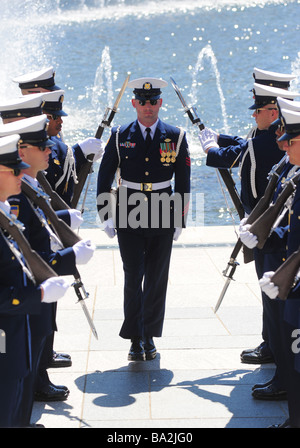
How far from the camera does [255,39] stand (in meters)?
25.8

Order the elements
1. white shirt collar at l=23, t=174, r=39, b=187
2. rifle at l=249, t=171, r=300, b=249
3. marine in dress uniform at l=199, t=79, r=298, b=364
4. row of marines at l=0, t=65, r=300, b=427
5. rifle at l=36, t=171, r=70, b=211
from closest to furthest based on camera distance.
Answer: row of marines at l=0, t=65, r=300, b=427, white shirt collar at l=23, t=174, r=39, b=187, rifle at l=249, t=171, r=300, b=249, rifle at l=36, t=171, r=70, b=211, marine in dress uniform at l=199, t=79, r=298, b=364

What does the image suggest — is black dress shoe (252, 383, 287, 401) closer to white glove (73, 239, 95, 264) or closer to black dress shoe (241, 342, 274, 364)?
black dress shoe (241, 342, 274, 364)

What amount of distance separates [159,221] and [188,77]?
53.1ft

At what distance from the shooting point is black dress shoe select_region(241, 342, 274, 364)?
589cm

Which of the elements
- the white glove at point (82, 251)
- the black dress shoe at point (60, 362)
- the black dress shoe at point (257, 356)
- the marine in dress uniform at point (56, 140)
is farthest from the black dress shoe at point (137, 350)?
the white glove at point (82, 251)

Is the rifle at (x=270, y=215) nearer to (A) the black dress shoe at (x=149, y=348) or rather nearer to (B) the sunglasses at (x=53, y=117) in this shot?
(A) the black dress shoe at (x=149, y=348)

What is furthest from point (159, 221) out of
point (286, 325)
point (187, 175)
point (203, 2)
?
point (203, 2)

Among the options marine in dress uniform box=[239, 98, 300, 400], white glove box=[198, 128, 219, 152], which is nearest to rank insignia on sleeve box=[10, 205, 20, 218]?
marine in dress uniform box=[239, 98, 300, 400]

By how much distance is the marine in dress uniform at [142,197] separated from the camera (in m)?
6.00

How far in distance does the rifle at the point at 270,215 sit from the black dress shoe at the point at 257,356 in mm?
1161

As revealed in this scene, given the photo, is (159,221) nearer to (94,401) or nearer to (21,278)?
(94,401)

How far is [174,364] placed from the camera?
19.3 feet

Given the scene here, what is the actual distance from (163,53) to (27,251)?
2159 cm

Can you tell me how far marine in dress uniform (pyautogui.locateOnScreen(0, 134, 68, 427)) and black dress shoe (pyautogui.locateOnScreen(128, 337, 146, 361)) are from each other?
1757 millimetres
